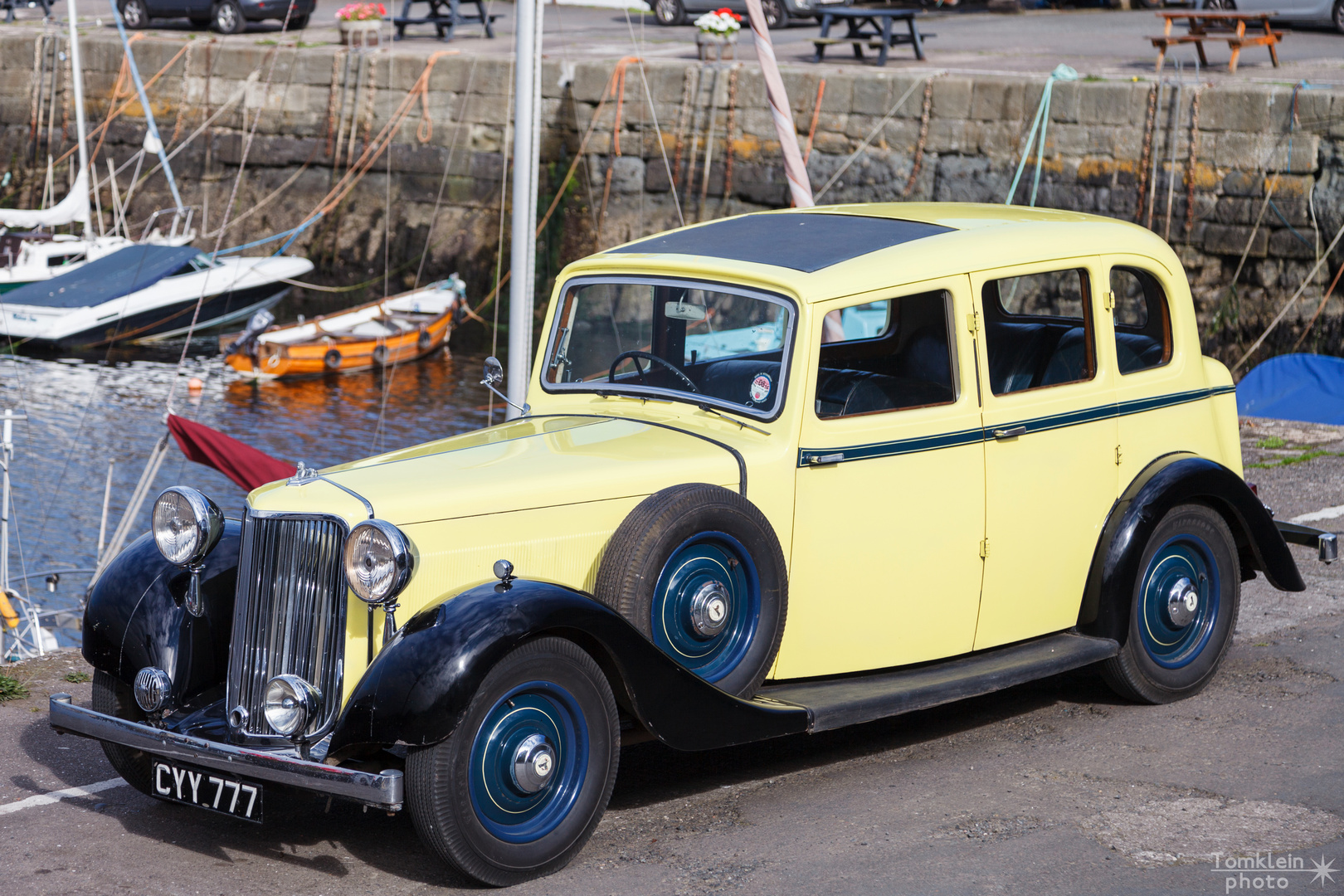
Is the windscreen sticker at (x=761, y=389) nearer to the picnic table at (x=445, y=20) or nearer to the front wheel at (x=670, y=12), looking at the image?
the picnic table at (x=445, y=20)

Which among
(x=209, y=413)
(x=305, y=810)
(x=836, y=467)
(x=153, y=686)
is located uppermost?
(x=836, y=467)

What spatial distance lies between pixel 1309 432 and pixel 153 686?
28.2 feet

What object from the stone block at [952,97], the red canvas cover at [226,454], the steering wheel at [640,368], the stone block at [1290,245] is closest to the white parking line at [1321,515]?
the steering wheel at [640,368]

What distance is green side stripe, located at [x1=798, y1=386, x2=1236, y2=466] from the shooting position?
4840 mm

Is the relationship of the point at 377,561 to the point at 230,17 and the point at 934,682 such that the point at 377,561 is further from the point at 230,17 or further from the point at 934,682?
the point at 230,17

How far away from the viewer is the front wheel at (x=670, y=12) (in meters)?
25.7

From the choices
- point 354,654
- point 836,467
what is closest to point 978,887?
point 836,467

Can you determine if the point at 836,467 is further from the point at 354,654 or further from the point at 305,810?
the point at 305,810

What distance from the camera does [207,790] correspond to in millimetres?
4031

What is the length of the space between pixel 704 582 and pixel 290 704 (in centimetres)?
131

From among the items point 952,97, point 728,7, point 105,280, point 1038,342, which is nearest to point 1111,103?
point 952,97

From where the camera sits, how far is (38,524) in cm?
1237

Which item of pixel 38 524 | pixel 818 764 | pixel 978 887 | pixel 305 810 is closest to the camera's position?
pixel 978 887

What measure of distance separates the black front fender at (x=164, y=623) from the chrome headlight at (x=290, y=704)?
1.66ft
